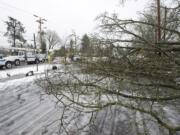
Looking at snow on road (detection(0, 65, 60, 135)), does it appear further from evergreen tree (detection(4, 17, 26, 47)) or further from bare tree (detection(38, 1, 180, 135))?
evergreen tree (detection(4, 17, 26, 47))

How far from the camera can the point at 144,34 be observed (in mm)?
5516

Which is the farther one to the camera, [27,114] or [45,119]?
[27,114]

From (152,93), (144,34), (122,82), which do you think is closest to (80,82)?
(122,82)

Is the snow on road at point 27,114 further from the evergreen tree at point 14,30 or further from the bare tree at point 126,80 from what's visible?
the evergreen tree at point 14,30

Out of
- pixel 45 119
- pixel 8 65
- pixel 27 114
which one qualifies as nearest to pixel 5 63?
pixel 8 65

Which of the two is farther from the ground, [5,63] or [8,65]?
[5,63]

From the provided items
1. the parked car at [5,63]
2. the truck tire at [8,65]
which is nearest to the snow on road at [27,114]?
the parked car at [5,63]

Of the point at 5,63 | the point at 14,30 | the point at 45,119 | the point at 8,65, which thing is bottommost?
the point at 45,119

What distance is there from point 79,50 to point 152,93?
160 centimetres

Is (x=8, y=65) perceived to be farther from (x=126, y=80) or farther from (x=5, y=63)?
(x=126, y=80)

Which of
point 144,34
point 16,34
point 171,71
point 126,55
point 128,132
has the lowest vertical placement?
point 128,132

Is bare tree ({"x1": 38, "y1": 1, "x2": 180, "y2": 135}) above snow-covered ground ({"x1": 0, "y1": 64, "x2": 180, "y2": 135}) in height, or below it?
above

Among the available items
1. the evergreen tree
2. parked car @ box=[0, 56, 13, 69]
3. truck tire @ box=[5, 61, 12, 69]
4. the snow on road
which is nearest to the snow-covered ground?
the snow on road

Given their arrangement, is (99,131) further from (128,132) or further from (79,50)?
(79,50)
